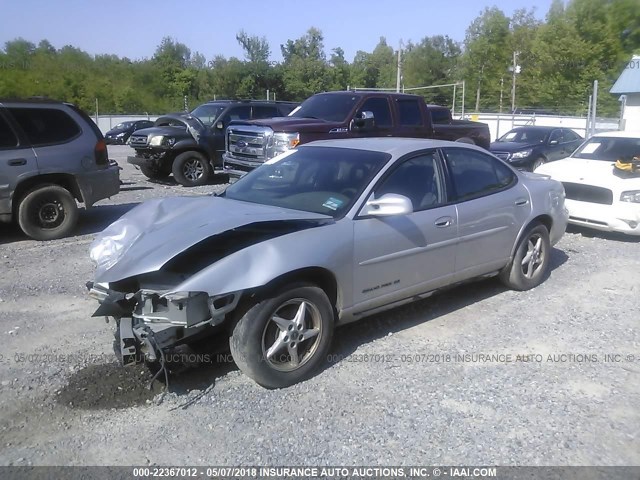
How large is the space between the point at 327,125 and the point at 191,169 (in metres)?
4.22

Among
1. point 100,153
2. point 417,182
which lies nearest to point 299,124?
point 100,153

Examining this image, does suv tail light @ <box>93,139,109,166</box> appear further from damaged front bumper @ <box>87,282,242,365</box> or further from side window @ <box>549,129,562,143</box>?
side window @ <box>549,129,562,143</box>

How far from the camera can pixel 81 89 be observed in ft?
144

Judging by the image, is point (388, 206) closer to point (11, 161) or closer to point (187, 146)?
point (11, 161)

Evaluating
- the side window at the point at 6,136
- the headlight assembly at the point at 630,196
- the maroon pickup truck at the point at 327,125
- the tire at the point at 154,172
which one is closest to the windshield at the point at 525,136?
the maroon pickup truck at the point at 327,125

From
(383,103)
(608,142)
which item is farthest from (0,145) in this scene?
(608,142)

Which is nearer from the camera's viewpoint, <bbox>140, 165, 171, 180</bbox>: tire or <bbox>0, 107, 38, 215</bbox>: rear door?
<bbox>0, 107, 38, 215</bbox>: rear door

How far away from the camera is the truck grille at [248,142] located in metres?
10.1

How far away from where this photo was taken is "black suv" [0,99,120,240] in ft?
25.5

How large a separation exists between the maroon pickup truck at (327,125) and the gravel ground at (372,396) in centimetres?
512

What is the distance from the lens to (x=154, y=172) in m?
13.4

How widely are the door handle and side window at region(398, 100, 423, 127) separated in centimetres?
681

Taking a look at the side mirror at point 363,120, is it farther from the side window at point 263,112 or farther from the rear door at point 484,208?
the rear door at point 484,208

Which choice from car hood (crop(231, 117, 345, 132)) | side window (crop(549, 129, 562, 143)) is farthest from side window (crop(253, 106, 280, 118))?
side window (crop(549, 129, 562, 143))
